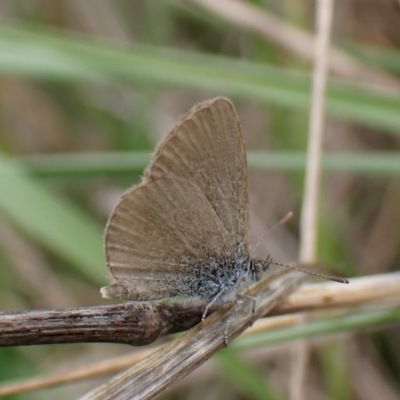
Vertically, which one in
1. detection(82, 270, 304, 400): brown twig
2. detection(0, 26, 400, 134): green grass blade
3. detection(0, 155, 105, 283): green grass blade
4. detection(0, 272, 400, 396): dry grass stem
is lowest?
detection(0, 272, 400, 396): dry grass stem

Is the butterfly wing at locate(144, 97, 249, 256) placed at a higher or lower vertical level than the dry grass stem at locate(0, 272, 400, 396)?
higher

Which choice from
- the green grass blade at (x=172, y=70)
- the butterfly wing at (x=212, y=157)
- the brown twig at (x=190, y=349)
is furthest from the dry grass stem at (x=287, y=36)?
the brown twig at (x=190, y=349)

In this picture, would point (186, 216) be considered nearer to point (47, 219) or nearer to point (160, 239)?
point (160, 239)

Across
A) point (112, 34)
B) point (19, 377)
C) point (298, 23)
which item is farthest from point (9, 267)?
point (298, 23)

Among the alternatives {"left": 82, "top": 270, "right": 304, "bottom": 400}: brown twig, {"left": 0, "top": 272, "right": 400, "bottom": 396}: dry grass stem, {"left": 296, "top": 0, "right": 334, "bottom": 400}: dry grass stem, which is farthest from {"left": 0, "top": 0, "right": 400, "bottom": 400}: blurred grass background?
{"left": 82, "top": 270, "right": 304, "bottom": 400}: brown twig

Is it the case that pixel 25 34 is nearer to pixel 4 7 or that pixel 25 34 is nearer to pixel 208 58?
pixel 208 58

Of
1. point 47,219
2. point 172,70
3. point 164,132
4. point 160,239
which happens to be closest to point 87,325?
point 160,239

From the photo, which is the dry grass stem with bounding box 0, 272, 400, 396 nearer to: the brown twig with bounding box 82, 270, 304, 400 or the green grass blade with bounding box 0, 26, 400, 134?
the brown twig with bounding box 82, 270, 304, 400
